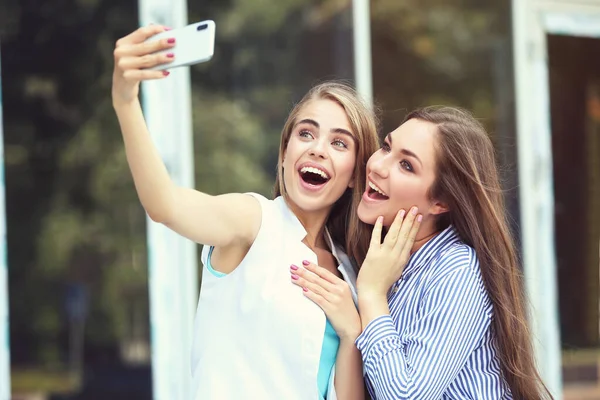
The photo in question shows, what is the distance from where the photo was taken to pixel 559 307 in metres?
5.56

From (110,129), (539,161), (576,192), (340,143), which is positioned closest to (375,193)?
(340,143)

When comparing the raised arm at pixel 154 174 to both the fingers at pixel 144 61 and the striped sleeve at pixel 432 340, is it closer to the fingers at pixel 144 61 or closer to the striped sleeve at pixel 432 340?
the fingers at pixel 144 61

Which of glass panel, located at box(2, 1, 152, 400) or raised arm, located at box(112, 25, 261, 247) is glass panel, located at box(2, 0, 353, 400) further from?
raised arm, located at box(112, 25, 261, 247)

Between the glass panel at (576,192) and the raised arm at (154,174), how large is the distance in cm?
393

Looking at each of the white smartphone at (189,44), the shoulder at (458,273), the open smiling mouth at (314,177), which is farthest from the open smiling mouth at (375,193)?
the white smartphone at (189,44)

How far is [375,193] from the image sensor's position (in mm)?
2289

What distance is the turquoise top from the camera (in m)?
2.18

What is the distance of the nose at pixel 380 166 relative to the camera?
221cm

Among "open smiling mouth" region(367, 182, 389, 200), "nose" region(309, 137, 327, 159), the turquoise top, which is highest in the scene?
"nose" region(309, 137, 327, 159)

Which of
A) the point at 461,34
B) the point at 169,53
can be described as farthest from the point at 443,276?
the point at 461,34

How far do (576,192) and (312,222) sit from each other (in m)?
3.73

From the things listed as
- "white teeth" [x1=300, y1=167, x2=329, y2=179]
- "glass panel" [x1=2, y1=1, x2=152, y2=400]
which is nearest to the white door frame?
"glass panel" [x1=2, y1=1, x2=152, y2=400]

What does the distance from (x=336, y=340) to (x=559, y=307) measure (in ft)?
12.2

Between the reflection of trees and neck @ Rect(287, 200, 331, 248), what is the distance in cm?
204
